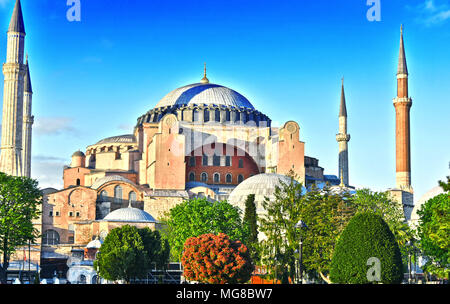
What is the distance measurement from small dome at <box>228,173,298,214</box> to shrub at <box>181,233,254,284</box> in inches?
739

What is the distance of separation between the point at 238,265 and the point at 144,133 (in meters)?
32.2

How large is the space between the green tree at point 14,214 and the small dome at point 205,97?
23.9 metres

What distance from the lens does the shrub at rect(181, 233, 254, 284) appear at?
99.0ft

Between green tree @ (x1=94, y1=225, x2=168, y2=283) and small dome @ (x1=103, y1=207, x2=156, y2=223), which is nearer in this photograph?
green tree @ (x1=94, y1=225, x2=168, y2=283)

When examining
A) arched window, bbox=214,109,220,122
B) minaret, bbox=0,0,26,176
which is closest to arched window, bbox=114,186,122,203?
minaret, bbox=0,0,26,176

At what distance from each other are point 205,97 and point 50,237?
714 inches

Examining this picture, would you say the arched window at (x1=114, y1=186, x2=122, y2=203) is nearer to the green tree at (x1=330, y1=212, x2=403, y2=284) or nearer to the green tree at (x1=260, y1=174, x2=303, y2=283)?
the green tree at (x1=260, y1=174, x2=303, y2=283)

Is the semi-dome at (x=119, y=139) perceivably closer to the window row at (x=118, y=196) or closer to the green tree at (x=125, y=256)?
the window row at (x=118, y=196)

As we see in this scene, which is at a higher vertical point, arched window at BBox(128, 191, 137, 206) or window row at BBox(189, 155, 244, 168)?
window row at BBox(189, 155, 244, 168)

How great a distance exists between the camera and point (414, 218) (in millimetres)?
55156

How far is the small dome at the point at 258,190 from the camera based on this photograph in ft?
166

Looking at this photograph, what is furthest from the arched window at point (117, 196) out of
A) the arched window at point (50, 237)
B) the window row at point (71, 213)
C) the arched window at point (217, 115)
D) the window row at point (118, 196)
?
the arched window at point (217, 115)
